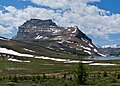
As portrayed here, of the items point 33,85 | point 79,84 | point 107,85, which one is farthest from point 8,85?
point 107,85

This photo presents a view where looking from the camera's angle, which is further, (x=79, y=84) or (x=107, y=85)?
(x=79, y=84)

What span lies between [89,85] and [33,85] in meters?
12.8

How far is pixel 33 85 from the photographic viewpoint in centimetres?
7275

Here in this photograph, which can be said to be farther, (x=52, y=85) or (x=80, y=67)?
(x=80, y=67)

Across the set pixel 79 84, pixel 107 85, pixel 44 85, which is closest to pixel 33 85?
pixel 44 85

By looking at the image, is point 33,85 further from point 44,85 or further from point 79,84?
point 79,84

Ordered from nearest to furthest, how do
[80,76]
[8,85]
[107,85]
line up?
1. [107,85]
2. [8,85]
3. [80,76]

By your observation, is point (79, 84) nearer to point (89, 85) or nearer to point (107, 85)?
point (89, 85)

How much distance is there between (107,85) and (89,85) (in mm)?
5043

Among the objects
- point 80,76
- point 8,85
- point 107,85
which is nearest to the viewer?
point 107,85

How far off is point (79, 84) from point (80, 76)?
139 inches

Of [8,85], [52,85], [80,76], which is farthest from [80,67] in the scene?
[8,85]

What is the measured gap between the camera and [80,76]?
79875 millimetres

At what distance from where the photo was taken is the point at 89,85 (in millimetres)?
70250
